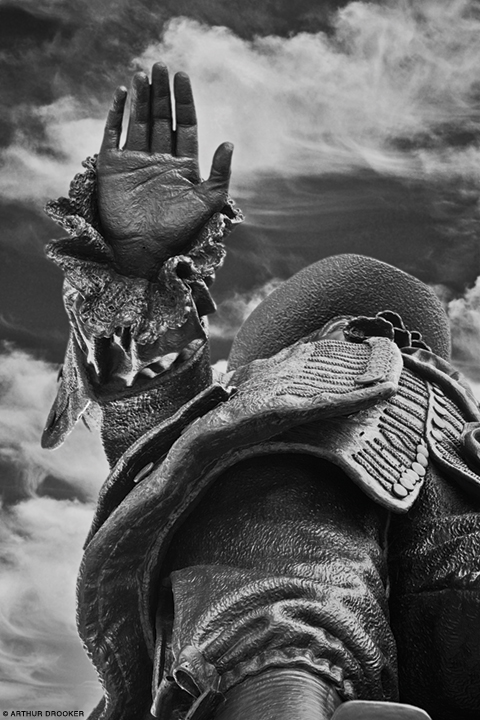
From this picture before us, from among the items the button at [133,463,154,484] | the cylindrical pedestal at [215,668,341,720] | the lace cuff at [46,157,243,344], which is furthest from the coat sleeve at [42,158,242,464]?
the cylindrical pedestal at [215,668,341,720]

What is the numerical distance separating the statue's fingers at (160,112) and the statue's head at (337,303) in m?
0.38

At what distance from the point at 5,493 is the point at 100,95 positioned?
1319 mm

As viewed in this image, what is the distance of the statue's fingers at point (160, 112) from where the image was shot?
1.03 meters

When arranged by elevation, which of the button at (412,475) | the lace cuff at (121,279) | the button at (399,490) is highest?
the lace cuff at (121,279)

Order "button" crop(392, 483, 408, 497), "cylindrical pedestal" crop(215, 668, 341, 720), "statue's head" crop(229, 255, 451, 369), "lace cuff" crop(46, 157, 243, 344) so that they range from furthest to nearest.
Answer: "statue's head" crop(229, 255, 451, 369) → "lace cuff" crop(46, 157, 243, 344) → "button" crop(392, 483, 408, 497) → "cylindrical pedestal" crop(215, 668, 341, 720)

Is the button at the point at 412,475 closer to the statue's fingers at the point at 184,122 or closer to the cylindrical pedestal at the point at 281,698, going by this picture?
the cylindrical pedestal at the point at 281,698

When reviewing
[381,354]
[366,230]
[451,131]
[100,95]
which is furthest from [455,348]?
[381,354]

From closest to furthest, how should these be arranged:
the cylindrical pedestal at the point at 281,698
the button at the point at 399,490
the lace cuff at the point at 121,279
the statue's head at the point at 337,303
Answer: the cylindrical pedestal at the point at 281,698 < the button at the point at 399,490 < the lace cuff at the point at 121,279 < the statue's head at the point at 337,303

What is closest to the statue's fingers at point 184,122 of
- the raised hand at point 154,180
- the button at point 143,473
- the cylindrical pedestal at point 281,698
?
the raised hand at point 154,180

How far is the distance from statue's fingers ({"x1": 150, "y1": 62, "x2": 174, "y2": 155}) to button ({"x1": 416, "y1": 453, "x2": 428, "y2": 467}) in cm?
42

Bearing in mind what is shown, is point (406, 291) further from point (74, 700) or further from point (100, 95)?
point (100, 95)

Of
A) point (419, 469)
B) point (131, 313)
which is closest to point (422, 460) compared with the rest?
point (419, 469)

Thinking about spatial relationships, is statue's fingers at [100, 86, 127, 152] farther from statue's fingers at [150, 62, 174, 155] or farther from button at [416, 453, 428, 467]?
button at [416, 453, 428, 467]

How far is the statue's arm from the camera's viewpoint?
38.6 inches
